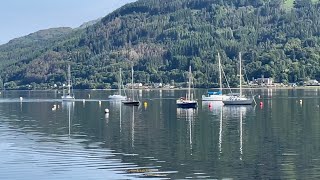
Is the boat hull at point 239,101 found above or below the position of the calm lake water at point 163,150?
above

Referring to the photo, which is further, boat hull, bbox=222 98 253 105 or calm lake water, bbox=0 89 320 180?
boat hull, bbox=222 98 253 105

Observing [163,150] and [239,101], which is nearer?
[163,150]

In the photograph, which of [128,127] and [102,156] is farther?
[128,127]

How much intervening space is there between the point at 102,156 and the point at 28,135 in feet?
74.1

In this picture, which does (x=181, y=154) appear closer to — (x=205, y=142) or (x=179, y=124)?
(x=205, y=142)

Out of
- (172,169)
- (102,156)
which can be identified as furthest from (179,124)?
(172,169)

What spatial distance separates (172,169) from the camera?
45.5 m

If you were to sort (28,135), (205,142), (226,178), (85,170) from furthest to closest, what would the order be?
(28,135)
(205,142)
(85,170)
(226,178)

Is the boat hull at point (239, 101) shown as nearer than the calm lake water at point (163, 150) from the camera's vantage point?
No

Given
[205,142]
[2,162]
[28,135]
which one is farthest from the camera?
[28,135]

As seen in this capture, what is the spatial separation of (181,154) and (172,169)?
7.71m

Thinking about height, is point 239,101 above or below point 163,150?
above

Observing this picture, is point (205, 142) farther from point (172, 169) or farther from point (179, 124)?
point (179, 124)

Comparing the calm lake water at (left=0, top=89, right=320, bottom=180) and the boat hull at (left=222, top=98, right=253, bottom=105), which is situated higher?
the boat hull at (left=222, top=98, right=253, bottom=105)
